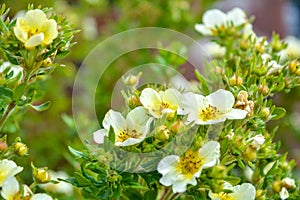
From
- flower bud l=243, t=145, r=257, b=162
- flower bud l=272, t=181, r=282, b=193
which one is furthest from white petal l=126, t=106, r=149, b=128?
flower bud l=272, t=181, r=282, b=193

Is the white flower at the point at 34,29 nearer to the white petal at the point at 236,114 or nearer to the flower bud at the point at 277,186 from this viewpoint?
the white petal at the point at 236,114

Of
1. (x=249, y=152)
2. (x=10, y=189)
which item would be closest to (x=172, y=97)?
(x=249, y=152)

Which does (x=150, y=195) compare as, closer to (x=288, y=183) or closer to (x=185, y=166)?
(x=185, y=166)

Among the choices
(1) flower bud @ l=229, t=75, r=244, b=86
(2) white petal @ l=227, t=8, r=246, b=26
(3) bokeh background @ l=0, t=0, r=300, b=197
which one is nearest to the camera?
(1) flower bud @ l=229, t=75, r=244, b=86

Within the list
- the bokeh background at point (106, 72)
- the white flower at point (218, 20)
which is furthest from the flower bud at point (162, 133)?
the bokeh background at point (106, 72)

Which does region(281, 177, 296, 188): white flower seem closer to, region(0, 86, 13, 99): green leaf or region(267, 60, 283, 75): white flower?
region(267, 60, 283, 75): white flower

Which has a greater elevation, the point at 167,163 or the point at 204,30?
the point at 204,30
